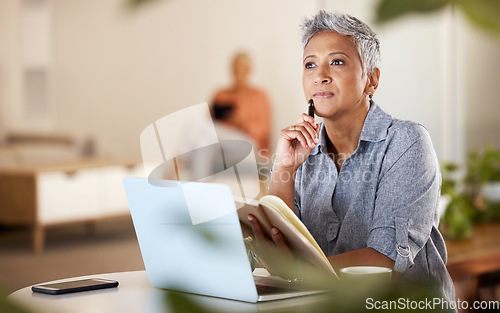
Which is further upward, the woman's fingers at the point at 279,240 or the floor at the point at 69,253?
the woman's fingers at the point at 279,240

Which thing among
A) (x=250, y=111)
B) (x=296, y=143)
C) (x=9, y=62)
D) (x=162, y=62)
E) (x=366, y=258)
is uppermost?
(x=9, y=62)

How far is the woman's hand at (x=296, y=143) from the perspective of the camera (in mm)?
→ 1299

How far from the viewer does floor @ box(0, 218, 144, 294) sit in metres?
4.00

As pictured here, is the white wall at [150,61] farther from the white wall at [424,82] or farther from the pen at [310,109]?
the pen at [310,109]

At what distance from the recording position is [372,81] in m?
1.38

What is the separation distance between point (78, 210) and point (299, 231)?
4.34m

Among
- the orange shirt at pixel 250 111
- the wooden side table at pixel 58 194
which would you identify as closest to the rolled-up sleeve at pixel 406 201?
the wooden side table at pixel 58 194

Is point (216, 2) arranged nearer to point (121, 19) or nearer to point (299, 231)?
point (299, 231)

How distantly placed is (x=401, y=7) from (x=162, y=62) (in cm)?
761

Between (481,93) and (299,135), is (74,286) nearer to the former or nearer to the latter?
(299,135)

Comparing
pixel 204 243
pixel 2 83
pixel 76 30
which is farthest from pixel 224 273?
pixel 76 30

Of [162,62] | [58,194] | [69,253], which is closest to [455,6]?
[69,253]

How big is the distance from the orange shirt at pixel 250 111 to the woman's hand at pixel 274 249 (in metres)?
5.54

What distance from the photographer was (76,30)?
25.0ft
